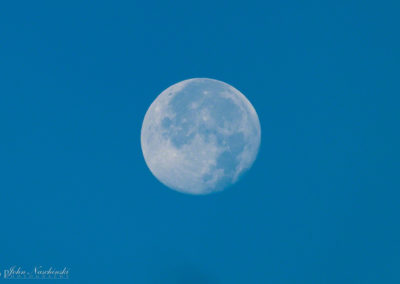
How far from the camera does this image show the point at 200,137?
7.29m

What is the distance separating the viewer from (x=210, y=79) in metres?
8.46

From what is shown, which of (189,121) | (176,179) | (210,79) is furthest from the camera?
(210,79)

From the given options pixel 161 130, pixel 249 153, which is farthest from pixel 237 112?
pixel 161 130

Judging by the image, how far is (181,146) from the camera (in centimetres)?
737

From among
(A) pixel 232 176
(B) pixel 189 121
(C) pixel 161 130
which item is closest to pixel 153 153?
(C) pixel 161 130

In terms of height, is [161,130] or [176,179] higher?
[161,130]

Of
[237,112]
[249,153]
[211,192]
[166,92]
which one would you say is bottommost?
[211,192]

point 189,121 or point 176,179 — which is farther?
point 176,179

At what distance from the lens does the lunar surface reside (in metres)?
7.32

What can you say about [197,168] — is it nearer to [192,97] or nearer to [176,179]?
[176,179]

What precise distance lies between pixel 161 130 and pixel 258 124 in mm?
2302

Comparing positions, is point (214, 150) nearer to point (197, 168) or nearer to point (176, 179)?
point (197, 168)

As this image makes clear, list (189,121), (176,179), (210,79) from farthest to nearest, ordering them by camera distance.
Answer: (210,79), (176,179), (189,121)

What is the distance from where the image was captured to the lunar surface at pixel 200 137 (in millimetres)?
7324
